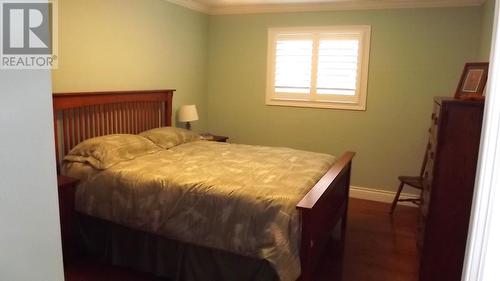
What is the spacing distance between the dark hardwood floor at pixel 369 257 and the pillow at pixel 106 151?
0.78m

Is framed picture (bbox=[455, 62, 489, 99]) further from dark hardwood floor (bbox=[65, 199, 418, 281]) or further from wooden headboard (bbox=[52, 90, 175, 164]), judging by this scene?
wooden headboard (bbox=[52, 90, 175, 164])

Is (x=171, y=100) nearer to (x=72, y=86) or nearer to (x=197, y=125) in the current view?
(x=197, y=125)

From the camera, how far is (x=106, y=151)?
9.12 feet

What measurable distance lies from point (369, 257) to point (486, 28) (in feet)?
7.95

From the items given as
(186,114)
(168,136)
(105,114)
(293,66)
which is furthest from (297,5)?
(105,114)

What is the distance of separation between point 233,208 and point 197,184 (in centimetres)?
33

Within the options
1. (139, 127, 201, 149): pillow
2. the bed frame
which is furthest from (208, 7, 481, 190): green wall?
(139, 127, 201, 149): pillow

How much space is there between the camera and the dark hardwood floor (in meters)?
2.60

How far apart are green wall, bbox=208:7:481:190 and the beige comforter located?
1.51 metres

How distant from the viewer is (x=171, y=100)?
13.8ft

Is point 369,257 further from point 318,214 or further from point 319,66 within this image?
point 319,66

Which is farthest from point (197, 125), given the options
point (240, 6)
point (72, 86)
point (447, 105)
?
point (447, 105)

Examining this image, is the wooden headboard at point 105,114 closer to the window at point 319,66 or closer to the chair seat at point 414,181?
the window at point 319,66

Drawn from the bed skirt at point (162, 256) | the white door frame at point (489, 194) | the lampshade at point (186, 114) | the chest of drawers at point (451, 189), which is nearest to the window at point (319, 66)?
the lampshade at point (186, 114)
